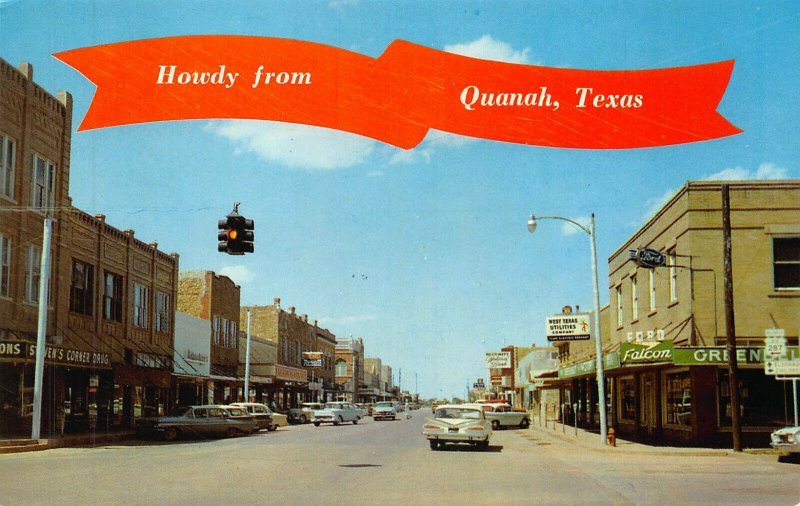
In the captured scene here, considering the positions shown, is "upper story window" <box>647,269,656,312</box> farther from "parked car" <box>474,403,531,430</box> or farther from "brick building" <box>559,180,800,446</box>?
"parked car" <box>474,403,531,430</box>

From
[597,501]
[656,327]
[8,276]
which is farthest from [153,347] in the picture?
[597,501]

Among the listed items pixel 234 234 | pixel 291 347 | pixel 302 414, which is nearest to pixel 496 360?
pixel 291 347

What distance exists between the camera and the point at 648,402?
112ft

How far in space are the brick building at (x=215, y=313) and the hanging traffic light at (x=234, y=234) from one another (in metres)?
33.7

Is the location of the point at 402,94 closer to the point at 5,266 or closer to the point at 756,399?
the point at 756,399

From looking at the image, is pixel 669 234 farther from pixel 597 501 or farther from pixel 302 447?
pixel 597 501

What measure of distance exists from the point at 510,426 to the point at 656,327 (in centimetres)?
1844

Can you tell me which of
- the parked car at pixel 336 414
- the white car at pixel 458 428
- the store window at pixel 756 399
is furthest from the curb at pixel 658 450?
the parked car at pixel 336 414

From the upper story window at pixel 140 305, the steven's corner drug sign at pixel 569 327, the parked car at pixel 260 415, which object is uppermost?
the upper story window at pixel 140 305

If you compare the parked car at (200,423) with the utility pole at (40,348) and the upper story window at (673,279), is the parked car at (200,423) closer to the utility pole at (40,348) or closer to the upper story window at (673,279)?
the utility pole at (40,348)

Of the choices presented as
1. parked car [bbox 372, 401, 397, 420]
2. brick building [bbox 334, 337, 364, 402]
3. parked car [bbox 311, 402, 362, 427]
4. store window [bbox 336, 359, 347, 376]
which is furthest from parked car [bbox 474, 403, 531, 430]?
store window [bbox 336, 359, 347, 376]

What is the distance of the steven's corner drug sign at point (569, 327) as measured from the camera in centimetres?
3877

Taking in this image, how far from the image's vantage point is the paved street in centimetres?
1322

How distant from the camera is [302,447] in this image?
26250 millimetres
